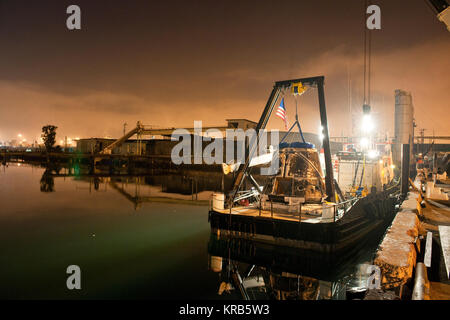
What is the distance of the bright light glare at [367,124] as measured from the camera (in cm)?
2161

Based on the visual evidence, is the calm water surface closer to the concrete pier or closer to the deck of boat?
the deck of boat

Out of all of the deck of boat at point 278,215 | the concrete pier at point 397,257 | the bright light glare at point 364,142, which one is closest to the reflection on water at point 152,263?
the deck of boat at point 278,215

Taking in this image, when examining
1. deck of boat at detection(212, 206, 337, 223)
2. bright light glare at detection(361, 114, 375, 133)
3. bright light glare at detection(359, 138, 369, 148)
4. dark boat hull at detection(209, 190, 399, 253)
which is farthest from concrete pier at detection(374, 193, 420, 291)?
bright light glare at detection(361, 114, 375, 133)

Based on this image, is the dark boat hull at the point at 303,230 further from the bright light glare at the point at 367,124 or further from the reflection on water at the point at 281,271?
the bright light glare at the point at 367,124

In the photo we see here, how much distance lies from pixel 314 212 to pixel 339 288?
165 inches

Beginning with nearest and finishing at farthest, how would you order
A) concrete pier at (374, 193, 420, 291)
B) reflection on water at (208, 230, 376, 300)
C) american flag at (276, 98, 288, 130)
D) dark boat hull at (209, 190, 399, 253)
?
concrete pier at (374, 193, 420, 291) < reflection on water at (208, 230, 376, 300) < dark boat hull at (209, 190, 399, 253) < american flag at (276, 98, 288, 130)

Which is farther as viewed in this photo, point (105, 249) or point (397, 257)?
point (105, 249)

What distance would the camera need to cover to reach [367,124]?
21.8m

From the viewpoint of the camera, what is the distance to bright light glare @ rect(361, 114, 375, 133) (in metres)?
21.6

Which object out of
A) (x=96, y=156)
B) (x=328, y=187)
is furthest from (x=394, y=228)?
(x=96, y=156)

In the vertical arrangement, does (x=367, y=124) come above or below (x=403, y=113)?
below

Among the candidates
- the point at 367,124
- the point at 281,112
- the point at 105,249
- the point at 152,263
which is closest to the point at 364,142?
the point at 367,124

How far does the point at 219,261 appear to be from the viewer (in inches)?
500

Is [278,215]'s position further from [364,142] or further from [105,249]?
[364,142]
